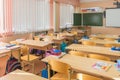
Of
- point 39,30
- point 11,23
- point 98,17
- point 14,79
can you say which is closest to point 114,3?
point 98,17

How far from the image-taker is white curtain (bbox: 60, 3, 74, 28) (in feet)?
25.7

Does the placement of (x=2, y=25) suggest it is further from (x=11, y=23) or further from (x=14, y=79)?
(x=14, y=79)

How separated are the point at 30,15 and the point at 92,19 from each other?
4.23m

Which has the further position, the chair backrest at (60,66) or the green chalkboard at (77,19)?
the green chalkboard at (77,19)

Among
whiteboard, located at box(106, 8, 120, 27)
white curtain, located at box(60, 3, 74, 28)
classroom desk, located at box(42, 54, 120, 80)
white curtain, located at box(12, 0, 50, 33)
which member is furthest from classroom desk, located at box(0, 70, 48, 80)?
whiteboard, located at box(106, 8, 120, 27)

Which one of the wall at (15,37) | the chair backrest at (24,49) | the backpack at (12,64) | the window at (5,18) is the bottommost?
the backpack at (12,64)

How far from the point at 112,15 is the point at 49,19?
362 centimetres

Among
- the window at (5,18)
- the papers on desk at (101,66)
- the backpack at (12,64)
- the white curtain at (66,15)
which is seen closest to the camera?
the papers on desk at (101,66)

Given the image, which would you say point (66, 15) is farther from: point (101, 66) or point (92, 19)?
point (101, 66)

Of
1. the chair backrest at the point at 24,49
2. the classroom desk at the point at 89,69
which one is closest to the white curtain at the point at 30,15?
the chair backrest at the point at 24,49

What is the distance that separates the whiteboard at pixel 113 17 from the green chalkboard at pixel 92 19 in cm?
39

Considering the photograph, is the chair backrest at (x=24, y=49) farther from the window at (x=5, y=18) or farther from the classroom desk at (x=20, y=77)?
the classroom desk at (x=20, y=77)

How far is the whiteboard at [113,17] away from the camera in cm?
786

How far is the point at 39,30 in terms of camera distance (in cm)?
625
